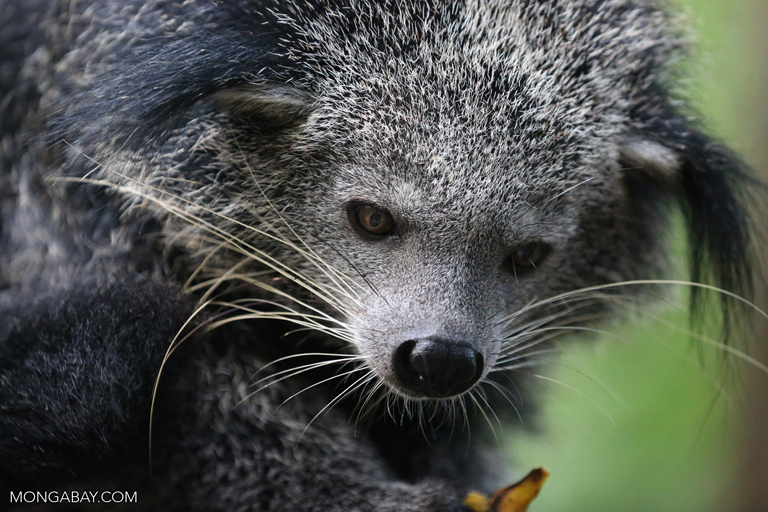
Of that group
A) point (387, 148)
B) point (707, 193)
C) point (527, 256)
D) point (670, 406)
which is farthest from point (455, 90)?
point (670, 406)

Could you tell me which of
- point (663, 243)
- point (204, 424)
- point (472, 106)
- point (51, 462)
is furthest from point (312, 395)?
point (663, 243)

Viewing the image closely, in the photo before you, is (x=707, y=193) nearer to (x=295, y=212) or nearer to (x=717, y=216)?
(x=717, y=216)

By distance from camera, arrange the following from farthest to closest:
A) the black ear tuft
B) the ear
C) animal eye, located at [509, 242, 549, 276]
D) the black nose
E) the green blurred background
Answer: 1. the green blurred background
2. the black ear tuft
3. animal eye, located at [509, 242, 549, 276]
4. the ear
5. the black nose

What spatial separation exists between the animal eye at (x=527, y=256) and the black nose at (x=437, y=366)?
0.42 metres

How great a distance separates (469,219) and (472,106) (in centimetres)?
34

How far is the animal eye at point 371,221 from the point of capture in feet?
8.07

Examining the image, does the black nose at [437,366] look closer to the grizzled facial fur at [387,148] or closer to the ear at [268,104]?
the grizzled facial fur at [387,148]

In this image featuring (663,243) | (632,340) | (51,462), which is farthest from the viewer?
(632,340)

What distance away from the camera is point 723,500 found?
4566 mm

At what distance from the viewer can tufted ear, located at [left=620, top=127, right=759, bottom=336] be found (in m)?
2.71

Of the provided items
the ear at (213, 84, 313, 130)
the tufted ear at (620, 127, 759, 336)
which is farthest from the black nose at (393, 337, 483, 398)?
the tufted ear at (620, 127, 759, 336)

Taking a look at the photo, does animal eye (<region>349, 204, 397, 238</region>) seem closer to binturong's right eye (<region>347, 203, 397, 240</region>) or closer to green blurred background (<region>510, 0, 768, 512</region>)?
binturong's right eye (<region>347, 203, 397, 240</region>)

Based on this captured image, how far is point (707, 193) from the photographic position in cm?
274

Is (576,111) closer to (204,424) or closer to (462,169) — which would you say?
(462,169)
